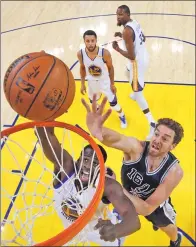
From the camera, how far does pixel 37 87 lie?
1.45 m

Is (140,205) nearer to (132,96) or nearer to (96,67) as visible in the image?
(96,67)

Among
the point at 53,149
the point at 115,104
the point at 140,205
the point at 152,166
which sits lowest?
the point at 140,205

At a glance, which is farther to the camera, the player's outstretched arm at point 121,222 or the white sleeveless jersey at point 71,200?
the white sleeveless jersey at point 71,200

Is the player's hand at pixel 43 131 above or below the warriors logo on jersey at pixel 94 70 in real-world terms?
below

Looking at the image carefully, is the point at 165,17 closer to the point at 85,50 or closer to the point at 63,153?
the point at 85,50

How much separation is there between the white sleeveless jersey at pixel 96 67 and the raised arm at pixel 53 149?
118cm

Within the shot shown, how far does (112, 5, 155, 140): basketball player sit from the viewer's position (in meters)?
2.51

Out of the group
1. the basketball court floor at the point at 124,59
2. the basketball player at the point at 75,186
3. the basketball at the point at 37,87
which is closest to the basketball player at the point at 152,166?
the basketball player at the point at 75,186

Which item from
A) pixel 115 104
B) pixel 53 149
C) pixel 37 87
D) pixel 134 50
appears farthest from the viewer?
pixel 115 104

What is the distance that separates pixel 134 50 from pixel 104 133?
1.26 meters

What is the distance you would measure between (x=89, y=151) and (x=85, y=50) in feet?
3.83

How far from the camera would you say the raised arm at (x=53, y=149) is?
163 cm

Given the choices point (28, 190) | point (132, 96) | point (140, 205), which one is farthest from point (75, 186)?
point (132, 96)

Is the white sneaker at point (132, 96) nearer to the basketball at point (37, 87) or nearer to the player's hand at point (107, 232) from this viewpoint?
the basketball at point (37, 87)
